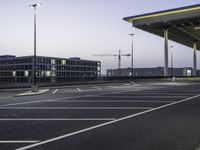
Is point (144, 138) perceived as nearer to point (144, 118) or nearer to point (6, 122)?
point (144, 118)

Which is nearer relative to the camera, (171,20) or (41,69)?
(171,20)

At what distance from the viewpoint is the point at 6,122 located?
34.9 feet

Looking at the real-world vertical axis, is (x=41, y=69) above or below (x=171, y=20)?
below

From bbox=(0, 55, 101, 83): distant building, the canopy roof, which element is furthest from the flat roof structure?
bbox=(0, 55, 101, 83): distant building

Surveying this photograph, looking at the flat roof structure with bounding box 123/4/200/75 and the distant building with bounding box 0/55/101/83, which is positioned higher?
the flat roof structure with bounding box 123/4/200/75

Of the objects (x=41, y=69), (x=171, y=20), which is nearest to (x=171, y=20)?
(x=171, y=20)

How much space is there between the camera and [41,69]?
118 metres

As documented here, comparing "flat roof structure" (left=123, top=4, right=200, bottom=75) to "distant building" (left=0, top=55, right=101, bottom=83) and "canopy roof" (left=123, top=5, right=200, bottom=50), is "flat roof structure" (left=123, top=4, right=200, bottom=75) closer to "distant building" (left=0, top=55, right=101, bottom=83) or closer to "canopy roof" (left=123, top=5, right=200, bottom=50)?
"canopy roof" (left=123, top=5, right=200, bottom=50)

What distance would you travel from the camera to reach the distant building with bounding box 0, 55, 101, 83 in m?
117

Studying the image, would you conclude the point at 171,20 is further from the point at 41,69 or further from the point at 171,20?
the point at 41,69

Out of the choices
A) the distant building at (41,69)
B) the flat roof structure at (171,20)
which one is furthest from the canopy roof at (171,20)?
the distant building at (41,69)

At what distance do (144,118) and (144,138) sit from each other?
3651 millimetres

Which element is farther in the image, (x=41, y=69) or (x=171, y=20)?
(x=41, y=69)

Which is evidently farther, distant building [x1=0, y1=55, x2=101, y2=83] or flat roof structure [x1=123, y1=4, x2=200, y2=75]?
distant building [x1=0, y1=55, x2=101, y2=83]
